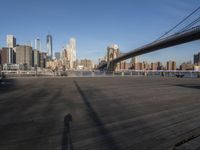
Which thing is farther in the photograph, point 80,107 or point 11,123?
point 80,107

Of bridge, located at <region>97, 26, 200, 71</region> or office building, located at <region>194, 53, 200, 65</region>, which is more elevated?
bridge, located at <region>97, 26, 200, 71</region>

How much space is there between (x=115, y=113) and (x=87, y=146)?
297 cm

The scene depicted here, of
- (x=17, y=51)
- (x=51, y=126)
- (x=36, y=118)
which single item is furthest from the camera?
(x=17, y=51)

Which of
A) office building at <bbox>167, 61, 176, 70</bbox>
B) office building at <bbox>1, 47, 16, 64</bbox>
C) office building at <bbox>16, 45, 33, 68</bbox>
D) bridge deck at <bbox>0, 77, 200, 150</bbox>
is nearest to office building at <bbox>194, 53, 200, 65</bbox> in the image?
office building at <bbox>167, 61, 176, 70</bbox>

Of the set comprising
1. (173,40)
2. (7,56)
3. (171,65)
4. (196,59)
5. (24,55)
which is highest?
(24,55)

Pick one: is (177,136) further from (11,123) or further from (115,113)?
(11,123)

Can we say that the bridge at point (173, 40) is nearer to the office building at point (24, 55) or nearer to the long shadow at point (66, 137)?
the long shadow at point (66, 137)

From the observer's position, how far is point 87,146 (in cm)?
422

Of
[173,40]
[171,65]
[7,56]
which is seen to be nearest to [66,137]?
[173,40]

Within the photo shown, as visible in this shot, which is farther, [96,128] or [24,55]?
[24,55]

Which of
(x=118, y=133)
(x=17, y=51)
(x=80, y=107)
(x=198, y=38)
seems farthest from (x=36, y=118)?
(x=17, y=51)

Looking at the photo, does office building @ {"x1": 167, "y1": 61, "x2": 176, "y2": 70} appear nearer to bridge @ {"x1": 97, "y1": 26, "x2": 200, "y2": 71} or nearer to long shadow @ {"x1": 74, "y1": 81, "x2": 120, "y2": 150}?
bridge @ {"x1": 97, "y1": 26, "x2": 200, "y2": 71}

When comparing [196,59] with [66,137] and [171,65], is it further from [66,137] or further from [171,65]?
[66,137]

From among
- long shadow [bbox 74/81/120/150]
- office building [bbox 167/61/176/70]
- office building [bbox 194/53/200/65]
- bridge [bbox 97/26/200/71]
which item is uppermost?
bridge [bbox 97/26/200/71]
